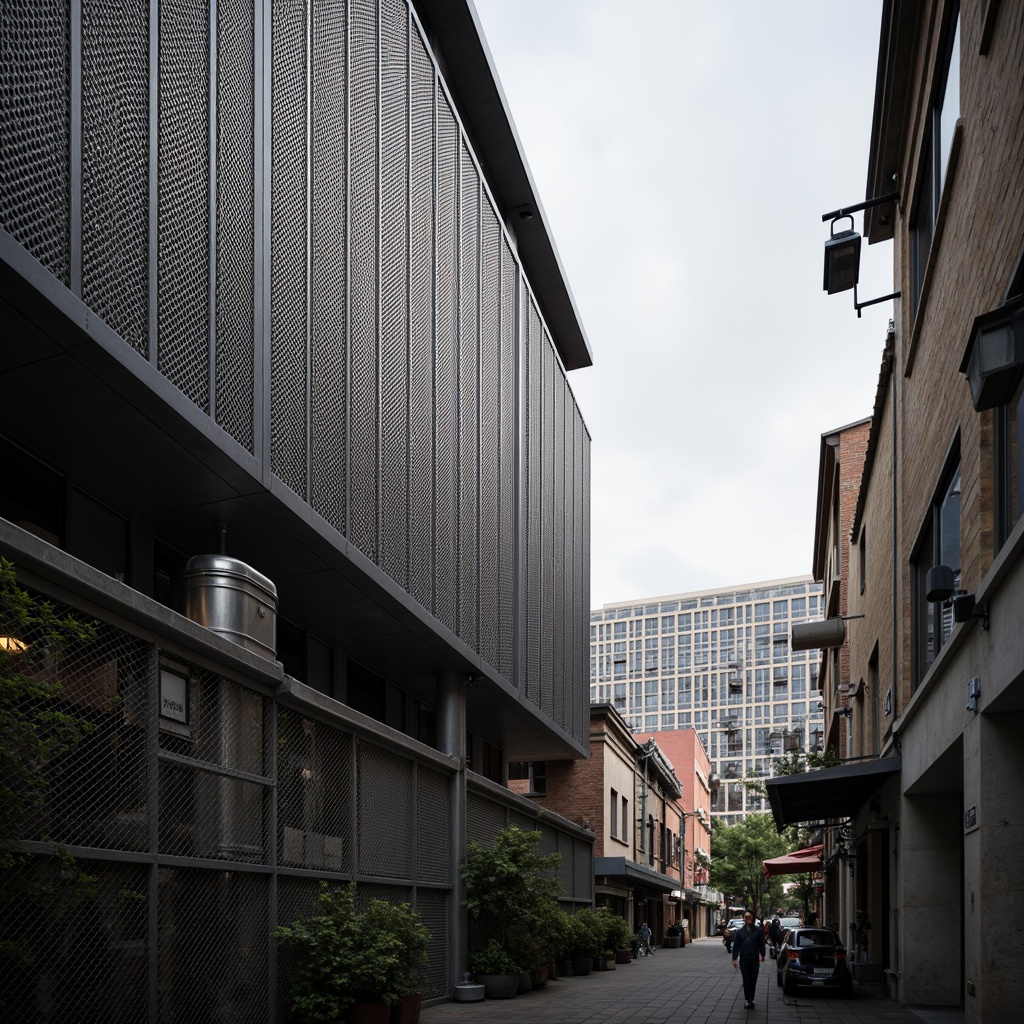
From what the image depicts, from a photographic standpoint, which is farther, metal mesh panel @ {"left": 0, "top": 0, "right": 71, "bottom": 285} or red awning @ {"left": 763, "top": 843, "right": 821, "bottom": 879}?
red awning @ {"left": 763, "top": 843, "right": 821, "bottom": 879}

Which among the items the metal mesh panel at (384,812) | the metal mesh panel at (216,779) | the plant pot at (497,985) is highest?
the metal mesh panel at (216,779)

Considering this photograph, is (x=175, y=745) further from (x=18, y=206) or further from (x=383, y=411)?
(x=383, y=411)

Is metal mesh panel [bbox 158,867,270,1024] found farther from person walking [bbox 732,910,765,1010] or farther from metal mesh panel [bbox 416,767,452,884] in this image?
person walking [bbox 732,910,765,1010]

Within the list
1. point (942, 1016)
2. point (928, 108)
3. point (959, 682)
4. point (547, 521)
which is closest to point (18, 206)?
point (959, 682)

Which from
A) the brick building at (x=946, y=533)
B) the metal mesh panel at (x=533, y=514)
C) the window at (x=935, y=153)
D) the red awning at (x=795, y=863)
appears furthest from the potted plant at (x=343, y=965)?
the red awning at (x=795, y=863)

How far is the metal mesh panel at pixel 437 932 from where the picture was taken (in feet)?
64.1

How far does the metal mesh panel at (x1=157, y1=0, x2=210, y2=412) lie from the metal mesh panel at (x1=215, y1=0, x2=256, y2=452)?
13.7 inches

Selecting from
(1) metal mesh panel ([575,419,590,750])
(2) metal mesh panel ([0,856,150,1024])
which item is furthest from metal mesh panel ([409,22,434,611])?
(1) metal mesh panel ([575,419,590,750])

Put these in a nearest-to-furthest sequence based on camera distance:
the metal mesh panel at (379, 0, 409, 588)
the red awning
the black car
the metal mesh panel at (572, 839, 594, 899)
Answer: the metal mesh panel at (379, 0, 409, 588), the black car, the metal mesh panel at (572, 839, 594, 899), the red awning

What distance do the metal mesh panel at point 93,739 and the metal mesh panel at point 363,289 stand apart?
658cm

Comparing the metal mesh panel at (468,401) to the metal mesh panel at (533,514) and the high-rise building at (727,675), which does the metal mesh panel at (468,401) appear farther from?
the high-rise building at (727,675)

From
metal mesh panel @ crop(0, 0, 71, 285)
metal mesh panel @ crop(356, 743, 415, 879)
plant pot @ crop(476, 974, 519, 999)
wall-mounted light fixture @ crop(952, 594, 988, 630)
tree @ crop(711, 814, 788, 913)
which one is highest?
metal mesh panel @ crop(0, 0, 71, 285)

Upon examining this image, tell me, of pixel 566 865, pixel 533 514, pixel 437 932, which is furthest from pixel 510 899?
pixel 566 865

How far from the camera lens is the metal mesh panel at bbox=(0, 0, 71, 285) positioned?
9.58 meters
